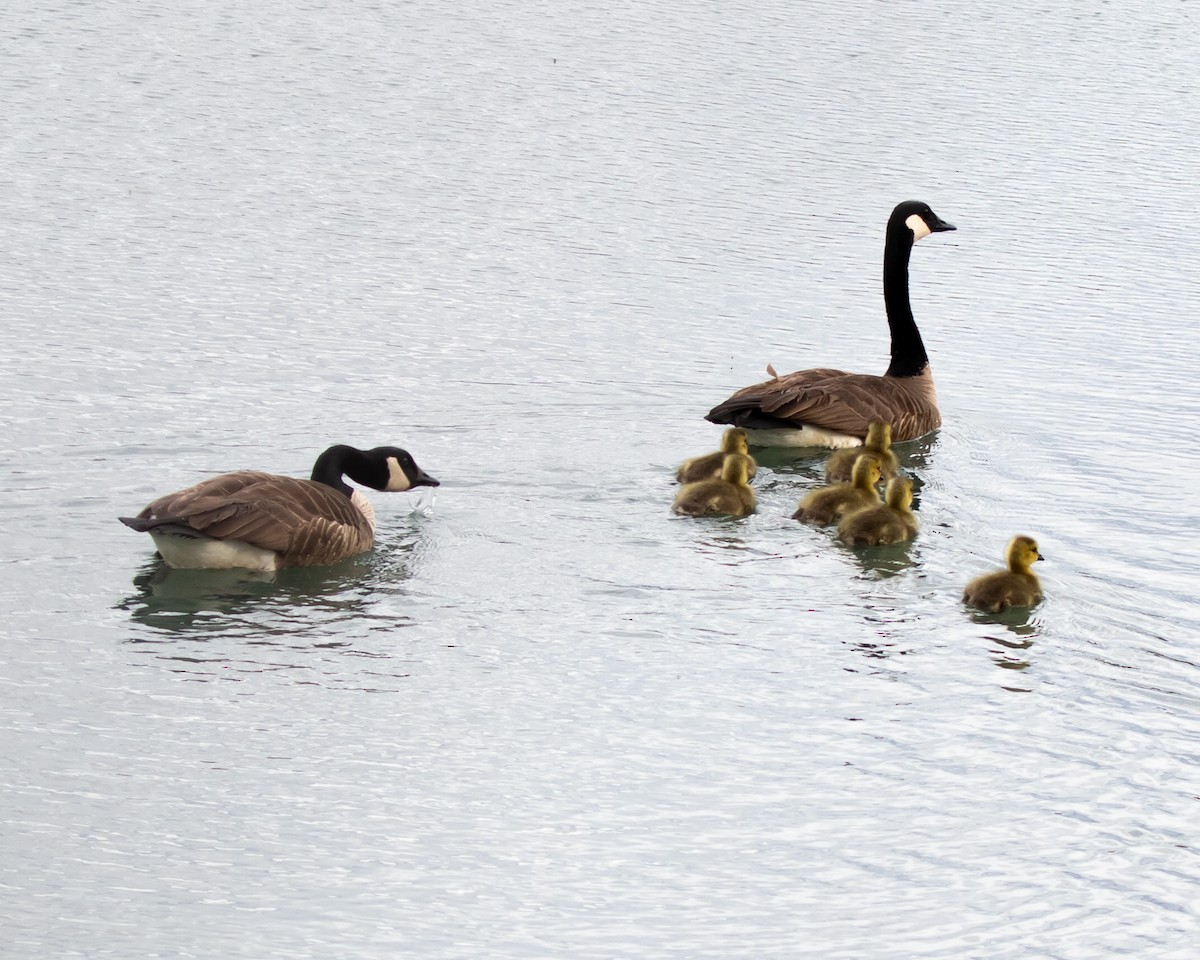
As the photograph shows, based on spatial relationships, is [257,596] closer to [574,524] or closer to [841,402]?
[574,524]

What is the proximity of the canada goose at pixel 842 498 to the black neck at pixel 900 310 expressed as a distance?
7.17 ft

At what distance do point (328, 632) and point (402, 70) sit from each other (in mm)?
12831

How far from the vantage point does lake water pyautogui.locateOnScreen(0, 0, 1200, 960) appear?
5.48 m

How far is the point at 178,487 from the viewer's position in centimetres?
907

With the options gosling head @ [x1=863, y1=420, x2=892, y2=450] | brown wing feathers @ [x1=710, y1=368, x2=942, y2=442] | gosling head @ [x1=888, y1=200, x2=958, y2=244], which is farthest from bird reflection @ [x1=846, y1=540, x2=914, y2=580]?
gosling head @ [x1=888, y1=200, x2=958, y2=244]

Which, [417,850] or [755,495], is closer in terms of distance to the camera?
[417,850]

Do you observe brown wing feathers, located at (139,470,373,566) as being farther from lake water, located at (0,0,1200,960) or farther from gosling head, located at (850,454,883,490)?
gosling head, located at (850,454,883,490)

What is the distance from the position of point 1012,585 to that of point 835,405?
268 cm

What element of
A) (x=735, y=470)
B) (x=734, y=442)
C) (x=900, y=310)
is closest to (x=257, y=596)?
(x=735, y=470)

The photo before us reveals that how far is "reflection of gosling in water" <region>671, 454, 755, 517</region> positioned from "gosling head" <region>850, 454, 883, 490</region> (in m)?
0.58

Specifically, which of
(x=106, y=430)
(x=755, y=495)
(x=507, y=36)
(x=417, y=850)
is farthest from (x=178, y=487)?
(x=507, y=36)

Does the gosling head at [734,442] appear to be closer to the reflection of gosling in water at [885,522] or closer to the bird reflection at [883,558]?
the reflection of gosling in water at [885,522]

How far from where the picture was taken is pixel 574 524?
Answer: 888cm

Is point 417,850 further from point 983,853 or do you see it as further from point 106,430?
point 106,430
